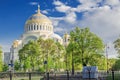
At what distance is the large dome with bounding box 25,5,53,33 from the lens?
138000 millimetres

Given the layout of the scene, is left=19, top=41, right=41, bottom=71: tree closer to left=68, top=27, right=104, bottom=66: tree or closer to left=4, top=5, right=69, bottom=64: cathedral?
left=68, top=27, right=104, bottom=66: tree

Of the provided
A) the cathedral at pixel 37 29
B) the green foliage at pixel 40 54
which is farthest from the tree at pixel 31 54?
the cathedral at pixel 37 29

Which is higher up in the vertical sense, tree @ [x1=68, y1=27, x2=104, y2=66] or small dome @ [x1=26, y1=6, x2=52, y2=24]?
small dome @ [x1=26, y1=6, x2=52, y2=24]

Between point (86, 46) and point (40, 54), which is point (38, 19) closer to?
point (40, 54)

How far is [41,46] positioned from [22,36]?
6707 centimetres

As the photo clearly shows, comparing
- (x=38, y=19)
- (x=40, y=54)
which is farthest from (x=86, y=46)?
(x=38, y=19)

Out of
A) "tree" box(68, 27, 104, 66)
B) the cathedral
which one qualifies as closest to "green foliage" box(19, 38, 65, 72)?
"tree" box(68, 27, 104, 66)

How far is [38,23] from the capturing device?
456 feet

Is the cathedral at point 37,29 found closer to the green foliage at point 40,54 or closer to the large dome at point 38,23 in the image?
the large dome at point 38,23

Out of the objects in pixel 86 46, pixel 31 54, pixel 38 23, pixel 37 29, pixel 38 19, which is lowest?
pixel 31 54

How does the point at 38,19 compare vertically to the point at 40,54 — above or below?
above

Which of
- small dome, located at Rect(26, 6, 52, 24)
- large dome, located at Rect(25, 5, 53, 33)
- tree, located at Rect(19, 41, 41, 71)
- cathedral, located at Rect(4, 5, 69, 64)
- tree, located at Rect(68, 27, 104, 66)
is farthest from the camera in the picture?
large dome, located at Rect(25, 5, 53, 33)

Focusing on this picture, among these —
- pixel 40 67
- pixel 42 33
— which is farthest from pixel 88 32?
pixel 42 33

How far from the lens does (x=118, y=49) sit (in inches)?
2179
